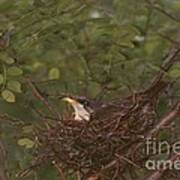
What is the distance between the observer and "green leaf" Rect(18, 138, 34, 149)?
270 centimetres

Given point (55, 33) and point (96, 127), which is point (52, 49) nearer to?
point (55, 33)

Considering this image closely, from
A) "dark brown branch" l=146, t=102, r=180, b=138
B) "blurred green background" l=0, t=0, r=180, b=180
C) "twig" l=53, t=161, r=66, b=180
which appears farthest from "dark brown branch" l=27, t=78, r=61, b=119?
"dark brown branch" l=146, t=102, r=180, b=138

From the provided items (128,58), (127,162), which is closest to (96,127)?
(127,162)

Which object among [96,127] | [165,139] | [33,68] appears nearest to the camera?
[96,127]

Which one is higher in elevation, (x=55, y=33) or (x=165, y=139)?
(x=55, y=33)

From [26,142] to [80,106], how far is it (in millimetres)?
213

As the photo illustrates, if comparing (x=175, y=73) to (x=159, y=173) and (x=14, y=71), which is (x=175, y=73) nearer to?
(x=159, y=173)

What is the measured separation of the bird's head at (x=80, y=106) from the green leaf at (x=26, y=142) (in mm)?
164

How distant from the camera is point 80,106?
2.64 meters

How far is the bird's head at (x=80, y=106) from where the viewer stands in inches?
102

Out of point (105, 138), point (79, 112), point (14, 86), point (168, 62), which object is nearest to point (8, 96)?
point (14, 86)

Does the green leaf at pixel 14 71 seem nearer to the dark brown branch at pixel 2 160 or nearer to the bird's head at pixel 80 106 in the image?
the bird's head at pixel 80 106

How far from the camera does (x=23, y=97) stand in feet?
9.66

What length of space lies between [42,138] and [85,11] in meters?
0.44
